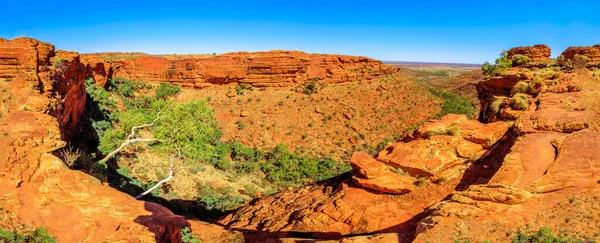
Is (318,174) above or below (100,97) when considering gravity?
below

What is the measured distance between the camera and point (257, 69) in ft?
125

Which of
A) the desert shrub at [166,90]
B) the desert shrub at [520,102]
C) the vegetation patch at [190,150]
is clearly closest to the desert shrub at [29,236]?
the vegetation patch at [190,150]

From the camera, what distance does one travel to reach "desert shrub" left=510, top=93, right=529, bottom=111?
12.6m

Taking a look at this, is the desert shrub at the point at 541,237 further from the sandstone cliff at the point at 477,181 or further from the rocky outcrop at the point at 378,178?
the rocky outcrop at the point at 378,178

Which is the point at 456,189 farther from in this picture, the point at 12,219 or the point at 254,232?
the point at 12,219

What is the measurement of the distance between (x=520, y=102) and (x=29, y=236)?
16056 mm

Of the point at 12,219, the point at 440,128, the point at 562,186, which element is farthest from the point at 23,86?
the point at 562,186

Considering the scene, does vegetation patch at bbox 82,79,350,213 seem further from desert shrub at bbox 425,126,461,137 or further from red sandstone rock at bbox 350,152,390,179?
desert shrub at bbox 425,126,461,137

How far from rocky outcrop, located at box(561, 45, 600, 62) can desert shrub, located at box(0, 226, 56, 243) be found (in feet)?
74.7

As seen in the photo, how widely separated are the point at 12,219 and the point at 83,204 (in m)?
1.60

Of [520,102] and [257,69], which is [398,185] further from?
[257,69]

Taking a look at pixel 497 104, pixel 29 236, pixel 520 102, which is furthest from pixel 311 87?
pixel 29 236

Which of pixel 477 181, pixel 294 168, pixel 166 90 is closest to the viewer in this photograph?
pixel 477 181

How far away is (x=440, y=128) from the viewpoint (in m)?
12.6
